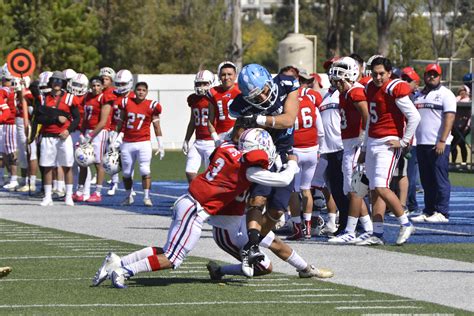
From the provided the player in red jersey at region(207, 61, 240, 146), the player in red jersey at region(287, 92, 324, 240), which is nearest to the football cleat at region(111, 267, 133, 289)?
the player in red jersey at region(287, 92, 324, 240)

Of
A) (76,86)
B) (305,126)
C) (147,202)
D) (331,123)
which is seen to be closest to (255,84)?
(305,126)

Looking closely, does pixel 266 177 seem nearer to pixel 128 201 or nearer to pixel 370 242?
pixel 370 242

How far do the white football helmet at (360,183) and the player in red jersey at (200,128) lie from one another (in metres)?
3.71

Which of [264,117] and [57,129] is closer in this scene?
[264,117]

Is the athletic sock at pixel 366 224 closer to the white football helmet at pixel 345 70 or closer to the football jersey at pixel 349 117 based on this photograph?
the football jersey at pixel 349 117

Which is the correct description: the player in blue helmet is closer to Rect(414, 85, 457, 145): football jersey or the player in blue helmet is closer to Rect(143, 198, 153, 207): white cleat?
Rect(414, 85, 457, 145): football jersey

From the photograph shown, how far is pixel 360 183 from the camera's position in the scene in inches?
566

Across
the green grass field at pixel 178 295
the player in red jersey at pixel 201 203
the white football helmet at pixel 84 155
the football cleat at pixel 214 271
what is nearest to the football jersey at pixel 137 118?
the white football helmet at pixel 84 155

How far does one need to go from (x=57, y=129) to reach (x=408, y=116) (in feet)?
25.1

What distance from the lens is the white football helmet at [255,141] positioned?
33.8 feet

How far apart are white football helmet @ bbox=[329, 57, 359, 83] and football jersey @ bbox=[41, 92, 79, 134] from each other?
6744 millimetres

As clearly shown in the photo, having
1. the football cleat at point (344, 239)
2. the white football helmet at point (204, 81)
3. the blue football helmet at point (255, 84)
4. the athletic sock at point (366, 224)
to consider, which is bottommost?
the football cleat at point (344, 239)

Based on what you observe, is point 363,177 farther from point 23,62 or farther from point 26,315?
point 23,62

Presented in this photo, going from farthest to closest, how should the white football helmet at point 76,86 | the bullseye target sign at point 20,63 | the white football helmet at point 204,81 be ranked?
the bullseye target sign at point 20,63
the white football helmet at point 76,86
the white football helmet at point 204,81
